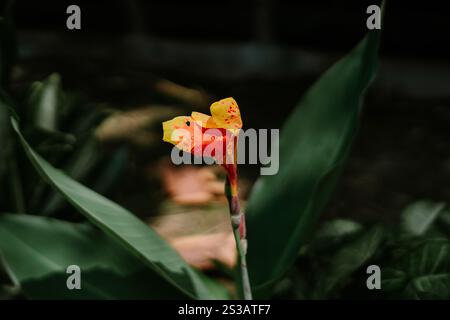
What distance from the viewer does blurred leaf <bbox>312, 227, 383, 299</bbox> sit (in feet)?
3.63

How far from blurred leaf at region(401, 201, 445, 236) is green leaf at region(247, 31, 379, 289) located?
309mm

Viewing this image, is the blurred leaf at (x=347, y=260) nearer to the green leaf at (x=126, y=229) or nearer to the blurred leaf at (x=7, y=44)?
the green leaf at (x=126, y=229)

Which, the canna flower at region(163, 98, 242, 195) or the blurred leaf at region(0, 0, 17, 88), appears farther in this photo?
the blurred leaf at region(0, 0, 17, 88)

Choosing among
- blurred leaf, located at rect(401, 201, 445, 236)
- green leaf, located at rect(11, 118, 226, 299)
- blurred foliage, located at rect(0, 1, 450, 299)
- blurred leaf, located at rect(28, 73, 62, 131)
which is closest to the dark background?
blurred leaf, located at rect(401, 201, 445, 236)

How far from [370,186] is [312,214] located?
1.14 meters

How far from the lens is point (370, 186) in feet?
6.84

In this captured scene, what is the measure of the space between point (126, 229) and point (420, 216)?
627mm

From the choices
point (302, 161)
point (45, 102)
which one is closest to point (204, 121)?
point (302, 161)

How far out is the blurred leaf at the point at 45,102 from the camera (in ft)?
4.26

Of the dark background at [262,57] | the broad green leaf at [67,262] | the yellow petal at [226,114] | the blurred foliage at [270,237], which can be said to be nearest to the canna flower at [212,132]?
the yellow petal at [226,114]

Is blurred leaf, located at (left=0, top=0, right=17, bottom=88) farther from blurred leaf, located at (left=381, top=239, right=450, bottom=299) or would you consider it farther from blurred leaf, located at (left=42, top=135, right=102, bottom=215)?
blurred leaf, located at (left=381, top=239, right=450, bottom=299)

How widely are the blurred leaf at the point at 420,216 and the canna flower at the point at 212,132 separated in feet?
1.97

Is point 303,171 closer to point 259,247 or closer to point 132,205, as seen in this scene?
point 259,247

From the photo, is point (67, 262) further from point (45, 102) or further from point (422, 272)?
point (422, 272)
